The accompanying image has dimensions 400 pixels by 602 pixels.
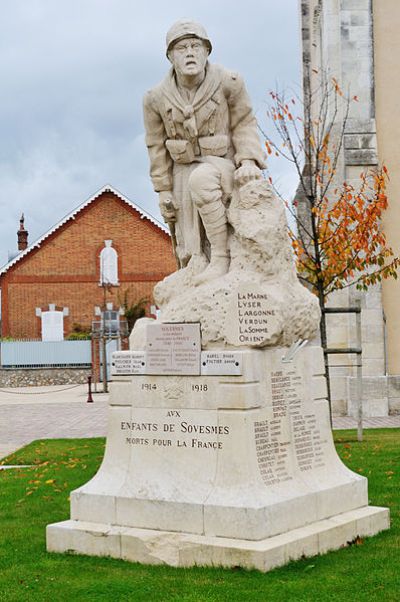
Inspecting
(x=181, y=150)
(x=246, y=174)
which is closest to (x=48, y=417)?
(x=181, y=150)

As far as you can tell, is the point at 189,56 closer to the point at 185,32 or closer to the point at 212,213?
the point at 185,32

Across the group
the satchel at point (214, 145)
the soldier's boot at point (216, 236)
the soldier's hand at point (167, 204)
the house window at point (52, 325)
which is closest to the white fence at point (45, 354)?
the house window at point (52, 325)

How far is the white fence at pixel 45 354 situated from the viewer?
41438mm

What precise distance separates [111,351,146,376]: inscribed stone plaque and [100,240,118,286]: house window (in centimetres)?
3894

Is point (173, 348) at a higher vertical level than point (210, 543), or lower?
higher

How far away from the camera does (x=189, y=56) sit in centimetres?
784

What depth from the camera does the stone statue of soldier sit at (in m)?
7.90

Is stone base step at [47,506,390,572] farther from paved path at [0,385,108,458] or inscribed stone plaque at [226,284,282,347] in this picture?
paved path at [0,385,108,458]

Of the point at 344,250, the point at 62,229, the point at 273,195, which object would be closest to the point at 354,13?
the point at 344,250

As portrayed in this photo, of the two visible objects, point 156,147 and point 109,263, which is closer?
point 156,147

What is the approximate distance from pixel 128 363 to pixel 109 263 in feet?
129

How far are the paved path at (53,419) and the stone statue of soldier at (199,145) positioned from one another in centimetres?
808

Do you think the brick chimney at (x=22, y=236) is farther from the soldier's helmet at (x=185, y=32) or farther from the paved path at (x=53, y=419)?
the soldier's helmet at (x=185, y=32)

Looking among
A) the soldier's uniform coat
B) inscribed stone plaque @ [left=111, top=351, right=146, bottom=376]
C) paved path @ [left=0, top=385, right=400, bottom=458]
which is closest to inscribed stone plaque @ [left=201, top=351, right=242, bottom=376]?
inscribed stone plaque @ [left=111, top=351, right=146, bottom=376]
